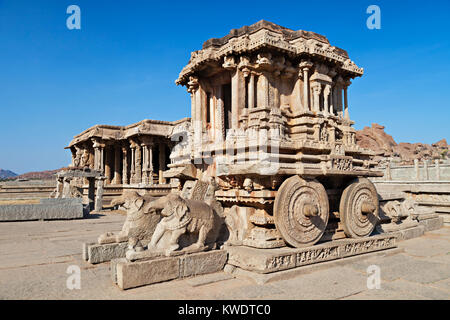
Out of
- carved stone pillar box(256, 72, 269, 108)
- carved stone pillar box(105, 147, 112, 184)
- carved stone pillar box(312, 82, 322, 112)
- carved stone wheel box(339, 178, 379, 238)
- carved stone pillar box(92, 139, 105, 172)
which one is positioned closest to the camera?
carved stone wheel box(339, 178, 379, 238)

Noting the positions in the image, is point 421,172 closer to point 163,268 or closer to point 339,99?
point 339,99

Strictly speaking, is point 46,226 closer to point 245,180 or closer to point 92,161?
point 245,180

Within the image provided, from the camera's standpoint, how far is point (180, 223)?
464 centimetres

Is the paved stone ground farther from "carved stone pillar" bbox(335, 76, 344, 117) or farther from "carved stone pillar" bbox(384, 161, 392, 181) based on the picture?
"carved stone pillar" bbox(384, 161, 392, 181)

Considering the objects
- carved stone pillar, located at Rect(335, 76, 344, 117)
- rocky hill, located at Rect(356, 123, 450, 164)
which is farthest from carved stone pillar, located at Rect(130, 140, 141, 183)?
rocky hill, located at Rect(356, 123, 450, 164)

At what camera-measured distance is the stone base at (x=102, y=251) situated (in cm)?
539

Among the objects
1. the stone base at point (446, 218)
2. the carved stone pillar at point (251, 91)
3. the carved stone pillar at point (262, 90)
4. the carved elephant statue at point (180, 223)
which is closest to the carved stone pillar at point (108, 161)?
the carved stone pillar at point (251, 91)

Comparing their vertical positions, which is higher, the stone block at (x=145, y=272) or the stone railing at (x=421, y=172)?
the stone railing at (x=421, y=172)

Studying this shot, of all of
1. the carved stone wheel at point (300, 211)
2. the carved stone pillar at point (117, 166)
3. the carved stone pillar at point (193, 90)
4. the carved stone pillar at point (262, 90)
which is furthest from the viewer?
the carved stone pillar at point (117, 166)

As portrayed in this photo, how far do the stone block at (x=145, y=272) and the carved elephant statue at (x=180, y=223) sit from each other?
7.7 inches

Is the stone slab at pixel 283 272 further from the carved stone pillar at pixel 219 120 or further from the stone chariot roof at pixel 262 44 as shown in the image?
the stone chariot roof at pixel 262 44

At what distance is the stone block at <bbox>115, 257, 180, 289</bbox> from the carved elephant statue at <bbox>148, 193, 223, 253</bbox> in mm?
194

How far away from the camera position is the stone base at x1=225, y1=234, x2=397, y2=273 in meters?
4.50
